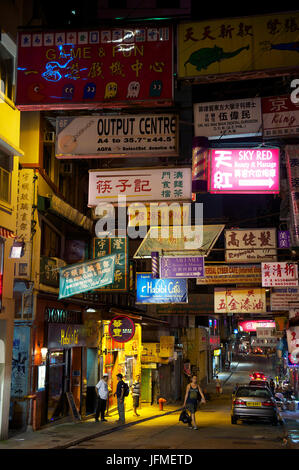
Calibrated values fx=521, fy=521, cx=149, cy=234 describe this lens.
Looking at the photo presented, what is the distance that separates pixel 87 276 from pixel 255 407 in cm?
847

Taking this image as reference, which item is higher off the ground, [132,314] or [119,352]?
[132,314]

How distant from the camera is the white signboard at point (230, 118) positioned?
11.9 meters

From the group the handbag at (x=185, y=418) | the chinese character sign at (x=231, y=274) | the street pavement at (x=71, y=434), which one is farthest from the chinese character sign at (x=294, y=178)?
the chinese character sign at (x=231, y=274)

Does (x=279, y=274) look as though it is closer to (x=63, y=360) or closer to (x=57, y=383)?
(x=63, y=360)

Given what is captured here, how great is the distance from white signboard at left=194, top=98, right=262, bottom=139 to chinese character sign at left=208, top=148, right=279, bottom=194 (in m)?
0.62

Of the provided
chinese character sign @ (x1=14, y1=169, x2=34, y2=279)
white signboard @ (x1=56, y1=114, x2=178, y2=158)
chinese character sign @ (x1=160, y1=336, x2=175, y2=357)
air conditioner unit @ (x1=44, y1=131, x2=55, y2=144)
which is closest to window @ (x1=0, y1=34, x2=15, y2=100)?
chinese character sign @ (x1=14, y1=169, x2=34, y2=279)

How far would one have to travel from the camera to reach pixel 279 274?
2150 cm

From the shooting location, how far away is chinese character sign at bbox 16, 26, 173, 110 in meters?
11.3

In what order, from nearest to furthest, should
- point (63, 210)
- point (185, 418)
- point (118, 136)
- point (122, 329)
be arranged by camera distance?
1. point (118, 136)
2. point (185, 418)
3. point (63, 210)
4. point (122, 329)

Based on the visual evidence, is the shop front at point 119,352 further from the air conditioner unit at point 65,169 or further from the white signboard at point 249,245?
the air conditioner unit at point 65,169

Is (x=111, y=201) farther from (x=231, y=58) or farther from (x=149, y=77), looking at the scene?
(x=231, y=58)

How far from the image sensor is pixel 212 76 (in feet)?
36.7

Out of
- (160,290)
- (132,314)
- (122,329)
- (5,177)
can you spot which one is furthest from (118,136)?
(132,314)

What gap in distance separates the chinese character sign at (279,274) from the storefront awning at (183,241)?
2760 millimetres
